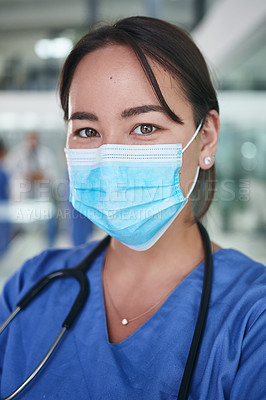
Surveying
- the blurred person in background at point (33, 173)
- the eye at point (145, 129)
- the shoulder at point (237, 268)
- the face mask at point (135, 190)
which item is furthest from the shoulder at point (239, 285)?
the blurred person in background at point (33, 173)

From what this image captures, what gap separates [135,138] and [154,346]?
0.45 meters

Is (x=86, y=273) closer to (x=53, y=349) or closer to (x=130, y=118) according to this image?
Answer: (x=53, y=349)

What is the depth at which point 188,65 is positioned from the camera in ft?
2.79

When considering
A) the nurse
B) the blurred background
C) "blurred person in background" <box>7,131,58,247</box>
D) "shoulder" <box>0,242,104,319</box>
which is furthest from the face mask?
"blurred person in background" <box>7,131,58,247</box>

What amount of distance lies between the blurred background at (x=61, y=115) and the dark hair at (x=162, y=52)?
0.09 m

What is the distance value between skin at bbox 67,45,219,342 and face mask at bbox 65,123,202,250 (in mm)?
26

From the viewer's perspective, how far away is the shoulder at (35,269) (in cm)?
99

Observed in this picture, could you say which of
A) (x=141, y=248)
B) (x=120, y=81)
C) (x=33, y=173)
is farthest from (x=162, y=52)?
(x=33, y=173)

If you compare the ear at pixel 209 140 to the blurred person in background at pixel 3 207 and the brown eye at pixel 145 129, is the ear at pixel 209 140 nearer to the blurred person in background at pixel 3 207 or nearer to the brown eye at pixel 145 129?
the brown eye at pixel 145 129

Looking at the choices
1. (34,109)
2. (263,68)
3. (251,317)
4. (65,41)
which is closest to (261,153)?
(263,68)

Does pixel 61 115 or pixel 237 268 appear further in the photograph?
pixel 61 115

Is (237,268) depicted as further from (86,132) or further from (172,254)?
(86,132)

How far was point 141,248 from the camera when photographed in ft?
2.88

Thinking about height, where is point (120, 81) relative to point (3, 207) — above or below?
above
